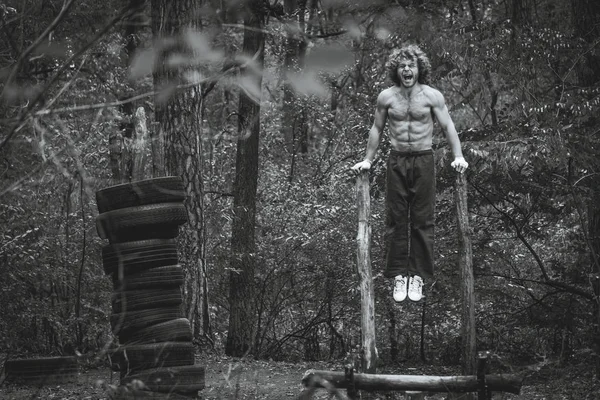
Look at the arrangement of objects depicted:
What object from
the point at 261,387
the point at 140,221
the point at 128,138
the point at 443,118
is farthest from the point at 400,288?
the point at 128,138

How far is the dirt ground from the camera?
8857 millimetres

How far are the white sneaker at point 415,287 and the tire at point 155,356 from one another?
2086mm

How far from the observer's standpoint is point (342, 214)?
14617 millimetres

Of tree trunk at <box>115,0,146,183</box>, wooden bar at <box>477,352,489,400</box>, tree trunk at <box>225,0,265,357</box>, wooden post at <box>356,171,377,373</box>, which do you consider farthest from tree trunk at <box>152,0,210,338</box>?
wooden bar at <box>477,352,489,400</box>

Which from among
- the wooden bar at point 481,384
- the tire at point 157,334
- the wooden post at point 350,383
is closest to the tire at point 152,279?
the tire at point 157,334

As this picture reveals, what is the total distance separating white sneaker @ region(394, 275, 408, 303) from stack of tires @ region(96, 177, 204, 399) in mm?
1951

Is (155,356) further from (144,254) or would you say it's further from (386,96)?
(386,96)

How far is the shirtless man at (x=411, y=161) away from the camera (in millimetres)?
8445

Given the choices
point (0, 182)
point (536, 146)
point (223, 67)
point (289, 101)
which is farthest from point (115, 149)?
point (223, 67)

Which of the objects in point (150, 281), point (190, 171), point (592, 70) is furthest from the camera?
point (190, 171)

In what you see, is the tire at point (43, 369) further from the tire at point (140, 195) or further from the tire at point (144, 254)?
the tire at point (140, 195)

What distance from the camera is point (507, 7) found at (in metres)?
12.4

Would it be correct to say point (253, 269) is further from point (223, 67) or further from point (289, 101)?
point (223, 67)

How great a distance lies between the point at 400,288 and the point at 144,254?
8.02ft
